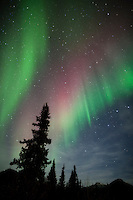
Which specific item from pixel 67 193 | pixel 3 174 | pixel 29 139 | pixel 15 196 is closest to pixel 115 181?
pixel 67 193

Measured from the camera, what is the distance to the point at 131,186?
18391 mm

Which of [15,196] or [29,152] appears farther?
[29,152]

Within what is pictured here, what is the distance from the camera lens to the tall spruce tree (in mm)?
11656

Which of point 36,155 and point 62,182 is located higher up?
point 36,155

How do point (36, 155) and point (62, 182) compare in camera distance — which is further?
point (62, 182)

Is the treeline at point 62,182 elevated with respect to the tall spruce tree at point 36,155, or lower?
lower

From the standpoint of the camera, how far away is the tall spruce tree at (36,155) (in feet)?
38.2

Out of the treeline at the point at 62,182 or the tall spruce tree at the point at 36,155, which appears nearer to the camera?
the treeline at the point at 62,182

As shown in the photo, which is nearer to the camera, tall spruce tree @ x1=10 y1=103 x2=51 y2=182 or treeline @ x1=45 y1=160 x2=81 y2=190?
treeline @ x1=45 y1=160 x2=81 y2=190

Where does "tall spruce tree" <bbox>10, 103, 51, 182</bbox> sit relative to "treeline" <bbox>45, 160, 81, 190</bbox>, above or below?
above

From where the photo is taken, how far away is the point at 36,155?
42.0 ft

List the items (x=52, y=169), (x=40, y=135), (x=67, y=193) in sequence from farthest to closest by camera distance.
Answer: (x=52, y=169) → (x=40, y=135) → (x=67, y=193)

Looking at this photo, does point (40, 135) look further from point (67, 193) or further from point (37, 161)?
point (67, 193)

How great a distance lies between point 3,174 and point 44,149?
1286cm
